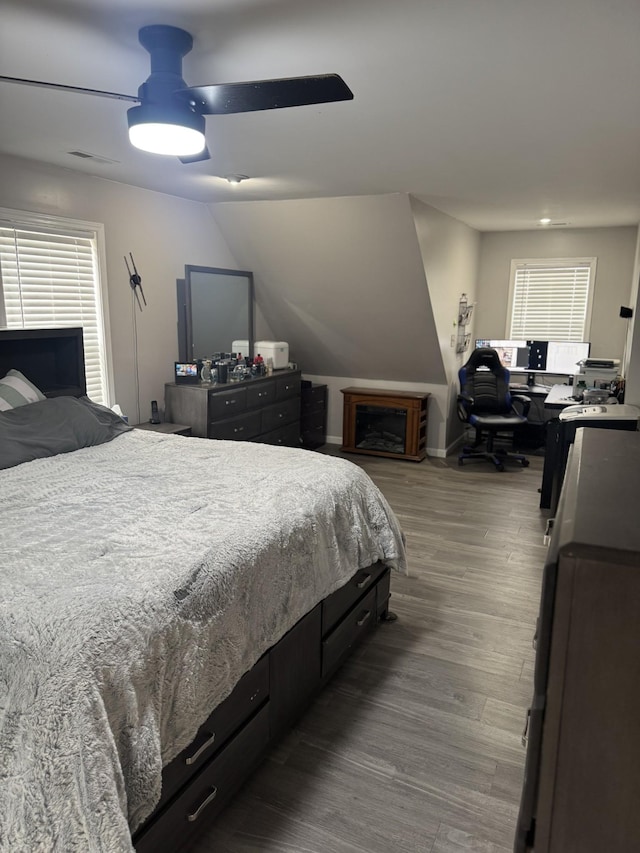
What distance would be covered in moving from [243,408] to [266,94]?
11.1 ft

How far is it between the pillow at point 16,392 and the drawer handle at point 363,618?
212 cm

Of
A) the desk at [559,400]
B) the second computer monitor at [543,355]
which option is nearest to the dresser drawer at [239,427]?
the desk at [559,400]

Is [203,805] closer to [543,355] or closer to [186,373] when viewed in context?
[186,373]

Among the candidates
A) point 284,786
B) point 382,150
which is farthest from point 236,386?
point 284,786

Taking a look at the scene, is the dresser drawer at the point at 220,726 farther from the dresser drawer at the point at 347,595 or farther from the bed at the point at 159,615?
the dresser drawer at the point at 347,595

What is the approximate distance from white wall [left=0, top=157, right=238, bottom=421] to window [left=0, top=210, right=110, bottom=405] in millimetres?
90

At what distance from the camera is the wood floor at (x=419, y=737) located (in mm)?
1759

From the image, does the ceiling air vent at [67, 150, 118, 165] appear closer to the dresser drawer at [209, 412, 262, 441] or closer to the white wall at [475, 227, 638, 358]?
the dresser drawer at [209, 412, 262, 441]

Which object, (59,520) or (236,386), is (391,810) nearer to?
(59,520)

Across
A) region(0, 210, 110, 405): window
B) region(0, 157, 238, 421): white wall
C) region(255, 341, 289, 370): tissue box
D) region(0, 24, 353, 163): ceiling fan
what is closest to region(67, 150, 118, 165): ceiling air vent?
region(0, 157, 238, 421): white wall

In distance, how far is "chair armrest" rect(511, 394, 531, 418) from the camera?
577cm

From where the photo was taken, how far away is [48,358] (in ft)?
12.1

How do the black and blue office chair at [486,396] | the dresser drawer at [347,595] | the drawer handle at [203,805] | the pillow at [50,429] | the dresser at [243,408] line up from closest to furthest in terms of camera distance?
the drawer handle at [203,805]
the dresser drawer at [347,595]
the pillow at [50,429]
the dresser at [243,408]
the black and blue office chair at [486,396]

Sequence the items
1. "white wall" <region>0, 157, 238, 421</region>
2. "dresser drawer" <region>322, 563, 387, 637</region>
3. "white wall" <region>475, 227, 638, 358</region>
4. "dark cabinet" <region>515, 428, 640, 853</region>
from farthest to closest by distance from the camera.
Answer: "white wall" <region>475, 227, 638, 358</region> → "white wall" <region>0, 157, 238, 421</region> → "dresser drawer" <region>322, 563, 387, 637</region> → "dark cabinet" <region>515, 428, 640, 853</region>
